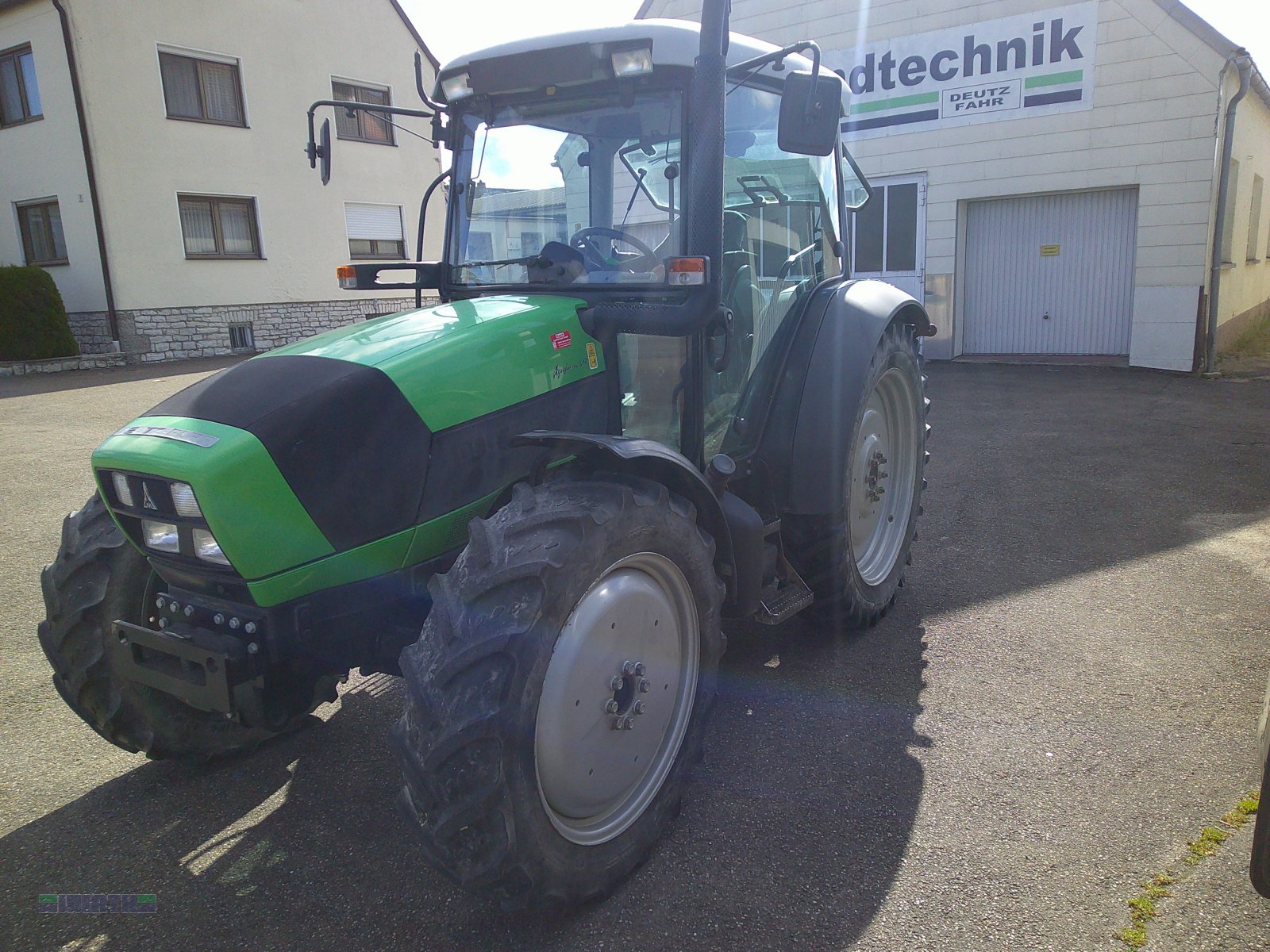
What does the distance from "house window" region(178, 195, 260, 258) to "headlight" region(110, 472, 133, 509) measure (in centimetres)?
1628

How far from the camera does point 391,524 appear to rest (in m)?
2.33

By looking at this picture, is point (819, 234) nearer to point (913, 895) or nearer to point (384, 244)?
point (913, 895)

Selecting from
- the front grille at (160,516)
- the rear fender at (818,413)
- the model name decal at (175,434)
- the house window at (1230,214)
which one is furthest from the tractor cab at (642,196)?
the house window at (1230,214)

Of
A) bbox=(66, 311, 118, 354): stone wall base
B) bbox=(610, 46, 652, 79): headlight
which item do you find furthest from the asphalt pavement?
bbox=(66, 311, 118, 354): stone wall base

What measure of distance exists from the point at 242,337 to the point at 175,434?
1689cm

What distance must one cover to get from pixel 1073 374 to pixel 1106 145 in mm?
2905

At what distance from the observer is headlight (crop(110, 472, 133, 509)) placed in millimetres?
2264

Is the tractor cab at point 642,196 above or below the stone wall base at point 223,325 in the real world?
above

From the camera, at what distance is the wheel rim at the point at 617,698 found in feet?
7.12

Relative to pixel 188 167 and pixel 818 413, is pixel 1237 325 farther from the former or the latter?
pixel 188 167

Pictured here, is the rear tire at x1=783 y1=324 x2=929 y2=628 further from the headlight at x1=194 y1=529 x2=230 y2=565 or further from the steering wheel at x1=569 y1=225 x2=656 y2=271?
the headlight at x1=194 y1=529 x2=230 y2=565

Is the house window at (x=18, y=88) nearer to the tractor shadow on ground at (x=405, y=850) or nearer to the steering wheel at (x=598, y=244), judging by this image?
the steering wheel at (x=598, y=244)

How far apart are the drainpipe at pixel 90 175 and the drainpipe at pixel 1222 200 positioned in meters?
16.6

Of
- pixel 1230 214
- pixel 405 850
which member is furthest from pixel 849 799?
pixel 1230 214
